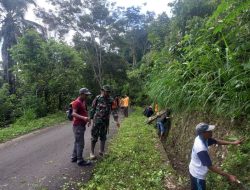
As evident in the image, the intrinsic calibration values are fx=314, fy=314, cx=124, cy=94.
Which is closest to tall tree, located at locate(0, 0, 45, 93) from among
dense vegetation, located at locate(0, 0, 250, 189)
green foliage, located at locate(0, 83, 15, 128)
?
dense vegetation, located at locate(0, 0, 250, 189)

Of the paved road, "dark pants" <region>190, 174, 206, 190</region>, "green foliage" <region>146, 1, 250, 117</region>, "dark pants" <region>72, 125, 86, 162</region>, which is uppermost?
"green foliage" <region>146, 1, 250, 117</region>

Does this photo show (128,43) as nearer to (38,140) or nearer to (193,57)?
Answer: (38,140)

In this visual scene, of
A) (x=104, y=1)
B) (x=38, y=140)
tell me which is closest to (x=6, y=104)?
(x=38, y=140)

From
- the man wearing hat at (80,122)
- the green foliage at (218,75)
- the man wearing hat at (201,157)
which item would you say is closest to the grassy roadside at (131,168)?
the man wearing hat at (80,122)

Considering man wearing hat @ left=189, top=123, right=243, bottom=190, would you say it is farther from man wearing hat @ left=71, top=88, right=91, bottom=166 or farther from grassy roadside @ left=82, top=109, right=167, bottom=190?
man wearing hat @ left=71, top=88, right=91, bottom=166

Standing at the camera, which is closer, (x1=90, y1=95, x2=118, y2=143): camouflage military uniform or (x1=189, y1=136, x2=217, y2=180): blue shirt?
(x1=189, y1=136, x2=217, y2=180): blue shirt

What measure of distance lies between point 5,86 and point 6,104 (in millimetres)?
1462

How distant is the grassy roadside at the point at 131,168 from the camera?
5918 millimetres

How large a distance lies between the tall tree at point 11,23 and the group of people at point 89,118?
65.5 feet

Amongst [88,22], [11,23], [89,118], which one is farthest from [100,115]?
[88,22]

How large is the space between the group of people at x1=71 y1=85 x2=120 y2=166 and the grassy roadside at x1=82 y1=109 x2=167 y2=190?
1.87 ft

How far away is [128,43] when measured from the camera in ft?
135

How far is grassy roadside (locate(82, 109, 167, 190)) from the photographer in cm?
592

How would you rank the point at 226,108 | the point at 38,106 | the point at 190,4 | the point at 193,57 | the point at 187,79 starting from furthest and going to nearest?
1. the point at 38,106
2. the point at 190,4
3. the point at 187,79
4. the point at 193,57
5. the point at 226,108
